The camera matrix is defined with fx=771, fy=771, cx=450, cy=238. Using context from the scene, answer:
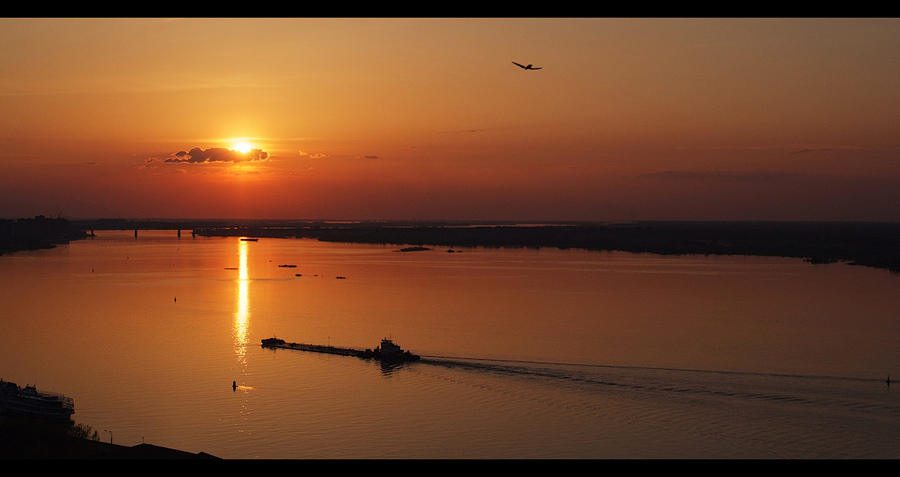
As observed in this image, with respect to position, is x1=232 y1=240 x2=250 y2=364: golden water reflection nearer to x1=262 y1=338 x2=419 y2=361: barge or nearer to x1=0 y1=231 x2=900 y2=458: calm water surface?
x1=0 y1=231 x2=900 y2=458: calm water surface

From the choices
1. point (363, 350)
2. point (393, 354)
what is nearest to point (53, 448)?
point (393, 354)

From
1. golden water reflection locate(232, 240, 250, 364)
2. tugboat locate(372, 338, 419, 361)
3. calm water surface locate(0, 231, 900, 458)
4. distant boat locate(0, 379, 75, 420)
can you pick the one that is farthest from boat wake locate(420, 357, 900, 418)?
distant boat locate(0, 379, 75, 420)

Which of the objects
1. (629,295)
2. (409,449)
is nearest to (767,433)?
(409,449)

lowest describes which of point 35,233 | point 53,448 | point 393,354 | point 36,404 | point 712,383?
point 36,404

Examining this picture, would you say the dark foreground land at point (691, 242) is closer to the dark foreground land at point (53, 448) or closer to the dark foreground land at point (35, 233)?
the dark foreground land at point (35, 233)

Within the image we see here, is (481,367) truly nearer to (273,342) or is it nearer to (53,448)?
(273,342)

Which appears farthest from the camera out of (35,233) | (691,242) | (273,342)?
(35,233)

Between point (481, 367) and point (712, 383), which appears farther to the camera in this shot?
point (481, 367)

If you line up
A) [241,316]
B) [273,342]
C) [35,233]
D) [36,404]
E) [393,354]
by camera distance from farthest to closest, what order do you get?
1. [35,233]
2. [241,316]
3. [273,342]
4. [393,354]
5. [36,404]
